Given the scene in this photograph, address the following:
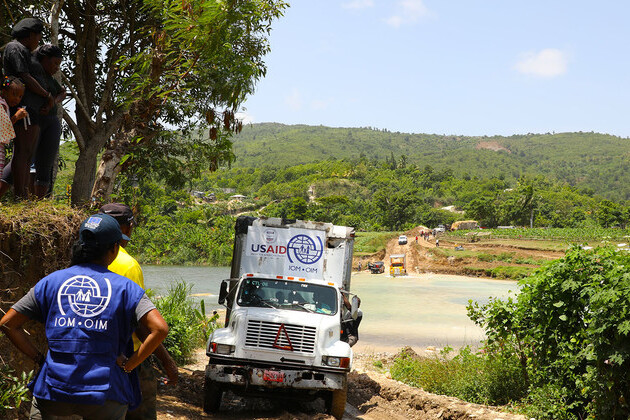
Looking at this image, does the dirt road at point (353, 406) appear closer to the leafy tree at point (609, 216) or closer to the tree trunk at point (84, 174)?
the tree trunk at point (84, 174)

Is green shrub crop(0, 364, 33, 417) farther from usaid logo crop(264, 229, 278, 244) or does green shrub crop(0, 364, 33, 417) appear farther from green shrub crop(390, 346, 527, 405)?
green shrub crop(390, 346, 527, 405)

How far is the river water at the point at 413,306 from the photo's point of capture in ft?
74.2

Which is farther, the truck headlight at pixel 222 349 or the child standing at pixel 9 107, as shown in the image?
the truck headlight at pixel 222 349

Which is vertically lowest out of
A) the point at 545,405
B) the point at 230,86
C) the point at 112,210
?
the point at 545,405

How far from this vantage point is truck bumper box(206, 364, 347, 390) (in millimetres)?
8094

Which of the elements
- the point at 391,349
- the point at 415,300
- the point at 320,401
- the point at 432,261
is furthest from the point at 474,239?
the point at 320,401

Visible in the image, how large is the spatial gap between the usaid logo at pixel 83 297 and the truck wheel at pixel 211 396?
565 centimetres

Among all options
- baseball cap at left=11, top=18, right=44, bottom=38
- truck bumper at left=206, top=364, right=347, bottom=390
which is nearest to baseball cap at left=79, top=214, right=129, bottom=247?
baseball cap at left=11, top=18, right=44, bottom=38

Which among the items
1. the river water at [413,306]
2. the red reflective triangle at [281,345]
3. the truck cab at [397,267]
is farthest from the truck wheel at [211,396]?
the truck cab at [397,267]

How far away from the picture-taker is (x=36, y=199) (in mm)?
5648

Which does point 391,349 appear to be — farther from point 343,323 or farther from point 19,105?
point 19,105

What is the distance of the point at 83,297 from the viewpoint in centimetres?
292

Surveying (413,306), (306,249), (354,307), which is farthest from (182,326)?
(413,306)

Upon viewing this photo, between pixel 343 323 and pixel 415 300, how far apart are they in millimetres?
30628
